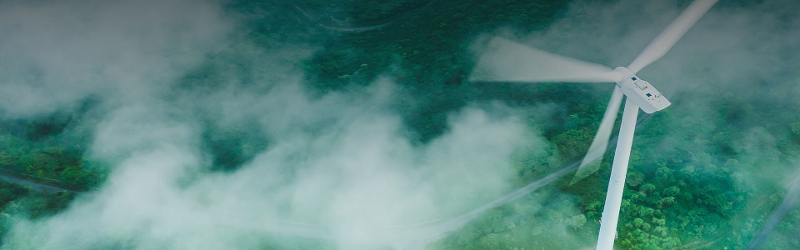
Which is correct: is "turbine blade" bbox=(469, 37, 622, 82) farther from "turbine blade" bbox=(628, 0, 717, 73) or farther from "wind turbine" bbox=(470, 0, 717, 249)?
"turbine blade" bbox=(628, 0, 717, 73)

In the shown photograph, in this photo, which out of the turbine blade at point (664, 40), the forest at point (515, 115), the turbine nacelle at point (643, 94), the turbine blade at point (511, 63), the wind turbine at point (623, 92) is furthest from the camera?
the turbine blade at point (511, 63)

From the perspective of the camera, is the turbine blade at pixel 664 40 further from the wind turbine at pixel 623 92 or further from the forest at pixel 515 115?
the forest at pixel 515 115

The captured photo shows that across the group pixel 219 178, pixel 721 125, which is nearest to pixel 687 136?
pixel 721 125

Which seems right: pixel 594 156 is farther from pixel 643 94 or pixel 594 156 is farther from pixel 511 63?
pixel 643 94

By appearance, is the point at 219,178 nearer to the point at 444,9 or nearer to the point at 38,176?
the point at 38,176

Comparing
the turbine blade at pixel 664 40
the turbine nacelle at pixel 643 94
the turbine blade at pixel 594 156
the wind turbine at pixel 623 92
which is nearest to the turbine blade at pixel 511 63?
the turbine blade at pixel 594 156
